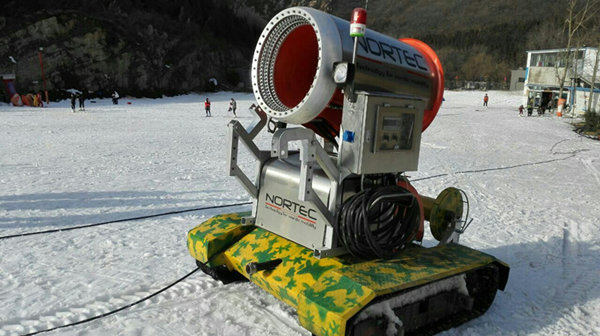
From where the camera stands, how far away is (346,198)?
12.1 feet

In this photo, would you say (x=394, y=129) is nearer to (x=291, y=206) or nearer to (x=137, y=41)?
(x=291, y=206)

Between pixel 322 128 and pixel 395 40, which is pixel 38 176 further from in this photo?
pixel 395 40

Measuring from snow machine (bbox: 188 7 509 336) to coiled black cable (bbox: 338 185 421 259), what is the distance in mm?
12

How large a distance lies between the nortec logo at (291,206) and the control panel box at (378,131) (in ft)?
1.87

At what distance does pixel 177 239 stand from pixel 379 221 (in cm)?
328

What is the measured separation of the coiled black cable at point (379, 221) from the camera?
3.48 m

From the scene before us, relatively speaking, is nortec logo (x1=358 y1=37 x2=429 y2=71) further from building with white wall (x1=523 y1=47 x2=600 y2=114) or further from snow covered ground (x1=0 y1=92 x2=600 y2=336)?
building with white wall (x1=523 y1=47 x2=600 y2=114)

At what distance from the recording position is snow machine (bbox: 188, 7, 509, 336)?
129 inches

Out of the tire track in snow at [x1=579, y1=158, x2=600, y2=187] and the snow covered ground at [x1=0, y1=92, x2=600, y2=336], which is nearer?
the snow covered ground at [x1=0, y1=92, x2=600, y2=336]

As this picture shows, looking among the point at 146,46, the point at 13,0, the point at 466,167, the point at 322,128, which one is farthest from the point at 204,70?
the point at 322,128

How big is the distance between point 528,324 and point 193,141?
13051mm

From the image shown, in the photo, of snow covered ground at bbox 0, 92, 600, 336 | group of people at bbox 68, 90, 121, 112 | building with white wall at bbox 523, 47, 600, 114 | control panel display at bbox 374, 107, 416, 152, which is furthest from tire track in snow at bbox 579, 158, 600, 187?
group of people at bbox 68, 90, 121, 112

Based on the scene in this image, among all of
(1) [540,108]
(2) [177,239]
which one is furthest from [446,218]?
(1) [540,108]

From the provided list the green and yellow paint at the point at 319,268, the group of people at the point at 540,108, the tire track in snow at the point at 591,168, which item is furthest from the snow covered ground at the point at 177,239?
the group of people at the point at 540,108
